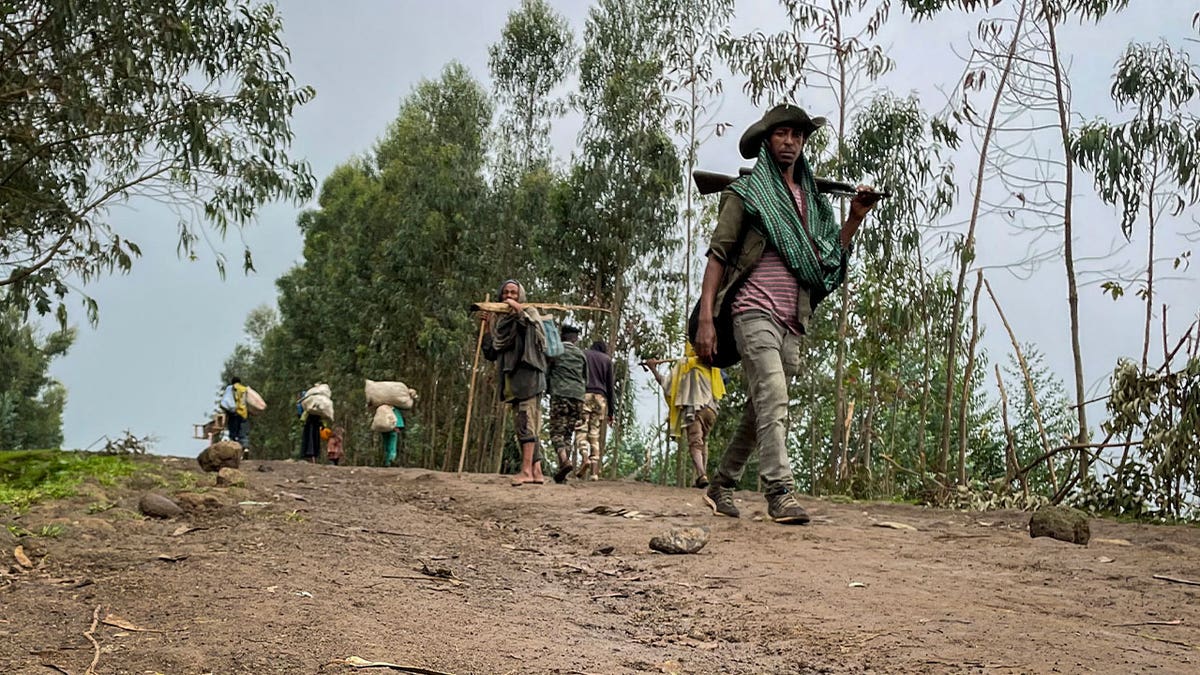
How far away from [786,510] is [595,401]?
25.0 feet

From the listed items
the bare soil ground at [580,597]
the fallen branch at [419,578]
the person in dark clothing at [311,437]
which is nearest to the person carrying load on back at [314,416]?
the person in dark clothing at [311,437]

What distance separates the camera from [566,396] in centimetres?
1147

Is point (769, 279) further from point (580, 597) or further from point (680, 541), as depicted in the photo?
point (580, 597)

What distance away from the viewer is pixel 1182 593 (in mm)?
4133

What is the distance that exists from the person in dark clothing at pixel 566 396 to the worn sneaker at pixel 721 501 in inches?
186

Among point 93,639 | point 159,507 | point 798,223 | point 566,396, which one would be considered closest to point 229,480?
point 159,507

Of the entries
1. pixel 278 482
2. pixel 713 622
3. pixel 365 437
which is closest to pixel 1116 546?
pixel 713 622

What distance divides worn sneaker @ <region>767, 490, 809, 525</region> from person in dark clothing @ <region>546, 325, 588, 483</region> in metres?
5.41

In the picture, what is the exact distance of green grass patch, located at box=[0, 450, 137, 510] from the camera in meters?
7.08

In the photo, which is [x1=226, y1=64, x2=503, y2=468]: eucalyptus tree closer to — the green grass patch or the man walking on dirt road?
the green grass patch

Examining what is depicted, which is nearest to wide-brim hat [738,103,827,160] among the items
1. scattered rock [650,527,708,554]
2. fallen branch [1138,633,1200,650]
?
scattered rock [650,527,708,554]

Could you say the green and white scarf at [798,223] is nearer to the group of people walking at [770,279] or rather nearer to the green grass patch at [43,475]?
the group of people walking at [770,279]

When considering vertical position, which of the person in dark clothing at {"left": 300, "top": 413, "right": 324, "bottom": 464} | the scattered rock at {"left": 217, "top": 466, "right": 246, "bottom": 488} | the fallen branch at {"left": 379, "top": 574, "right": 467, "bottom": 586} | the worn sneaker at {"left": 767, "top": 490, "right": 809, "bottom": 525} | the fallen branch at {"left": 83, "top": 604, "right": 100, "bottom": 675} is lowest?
the fallen branch at {"left": 83, "top": 604, "right": 100, "bottom": 675}

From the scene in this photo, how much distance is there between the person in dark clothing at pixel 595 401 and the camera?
13.4 m
